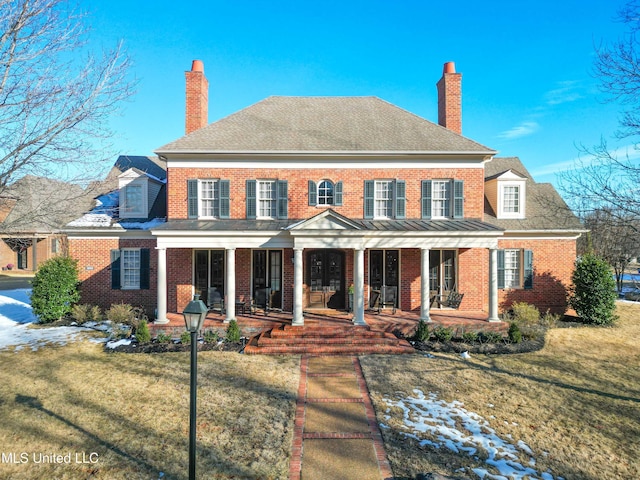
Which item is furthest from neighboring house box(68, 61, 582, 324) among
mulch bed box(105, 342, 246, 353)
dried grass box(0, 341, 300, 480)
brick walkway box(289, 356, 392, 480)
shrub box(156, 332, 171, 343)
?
brick walkway box(289, 356, 392, 480)

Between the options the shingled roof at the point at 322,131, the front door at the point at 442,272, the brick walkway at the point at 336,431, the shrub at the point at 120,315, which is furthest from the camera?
the front door at the point at 442,272

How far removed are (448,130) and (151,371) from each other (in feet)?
47.7

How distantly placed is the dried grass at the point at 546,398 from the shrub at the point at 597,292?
2097 mm

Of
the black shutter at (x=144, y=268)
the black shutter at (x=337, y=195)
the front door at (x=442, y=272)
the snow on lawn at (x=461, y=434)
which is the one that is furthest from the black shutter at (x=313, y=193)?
the snow on lawn at (x=461, y=434)

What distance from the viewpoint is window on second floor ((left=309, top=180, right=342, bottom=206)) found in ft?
45.5

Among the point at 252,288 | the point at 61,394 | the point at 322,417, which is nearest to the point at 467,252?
the point at 252,288

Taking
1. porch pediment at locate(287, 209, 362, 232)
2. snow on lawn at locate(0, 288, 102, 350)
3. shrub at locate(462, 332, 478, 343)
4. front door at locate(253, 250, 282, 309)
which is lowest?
snow on lawn at locate(0, 288, 102, 350)

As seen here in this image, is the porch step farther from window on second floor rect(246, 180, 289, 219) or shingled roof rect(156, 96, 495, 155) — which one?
shingled roof rect(156, 96, 495, 155)

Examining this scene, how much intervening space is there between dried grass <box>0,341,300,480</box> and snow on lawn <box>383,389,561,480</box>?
2.44 metres

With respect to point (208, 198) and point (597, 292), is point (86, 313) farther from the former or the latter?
point (597, 292)

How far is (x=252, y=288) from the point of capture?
14109 mm

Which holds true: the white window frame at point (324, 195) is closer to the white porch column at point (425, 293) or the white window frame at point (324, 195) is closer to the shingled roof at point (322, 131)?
the shingled roof at point (322, 131)

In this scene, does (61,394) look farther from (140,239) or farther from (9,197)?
(140,239)

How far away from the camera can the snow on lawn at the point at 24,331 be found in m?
11.2
